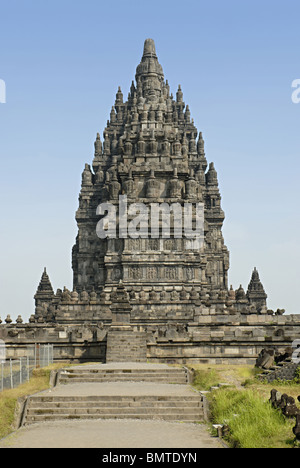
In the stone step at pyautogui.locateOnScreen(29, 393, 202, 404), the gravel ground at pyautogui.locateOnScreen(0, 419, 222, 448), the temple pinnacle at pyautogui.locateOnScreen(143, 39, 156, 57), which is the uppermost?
the temple pinnacle at pyautogui.locateOnScreen(143, 39, 156, 57)

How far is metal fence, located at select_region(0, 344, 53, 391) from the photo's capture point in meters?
25.9

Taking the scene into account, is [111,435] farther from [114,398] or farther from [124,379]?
[124,379]

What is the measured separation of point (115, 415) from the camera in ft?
74.1

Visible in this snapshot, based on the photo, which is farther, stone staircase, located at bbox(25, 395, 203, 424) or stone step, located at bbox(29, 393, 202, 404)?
stone step, located at bbox(29, 393, 202, 404)

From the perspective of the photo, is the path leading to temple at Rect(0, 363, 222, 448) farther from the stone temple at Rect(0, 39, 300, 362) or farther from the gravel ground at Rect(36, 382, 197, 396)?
the stone temple at Rect(0, 39, 300, 362)

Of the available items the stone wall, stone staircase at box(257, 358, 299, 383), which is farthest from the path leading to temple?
the stone wall

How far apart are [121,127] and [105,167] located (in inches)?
290

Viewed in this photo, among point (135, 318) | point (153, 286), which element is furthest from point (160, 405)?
point (153, 286)

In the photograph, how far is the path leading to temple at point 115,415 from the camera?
18.4 meters

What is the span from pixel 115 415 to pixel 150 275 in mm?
47033

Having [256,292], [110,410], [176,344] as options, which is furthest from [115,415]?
[256,292]

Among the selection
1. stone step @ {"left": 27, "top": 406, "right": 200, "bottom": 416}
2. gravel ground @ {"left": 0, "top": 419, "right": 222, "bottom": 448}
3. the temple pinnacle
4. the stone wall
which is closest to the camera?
gravel ground @ {"left": 0, "top": 419, "right": 222, "bottom": 448}

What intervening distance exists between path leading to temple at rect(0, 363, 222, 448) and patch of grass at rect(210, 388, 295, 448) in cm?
65
